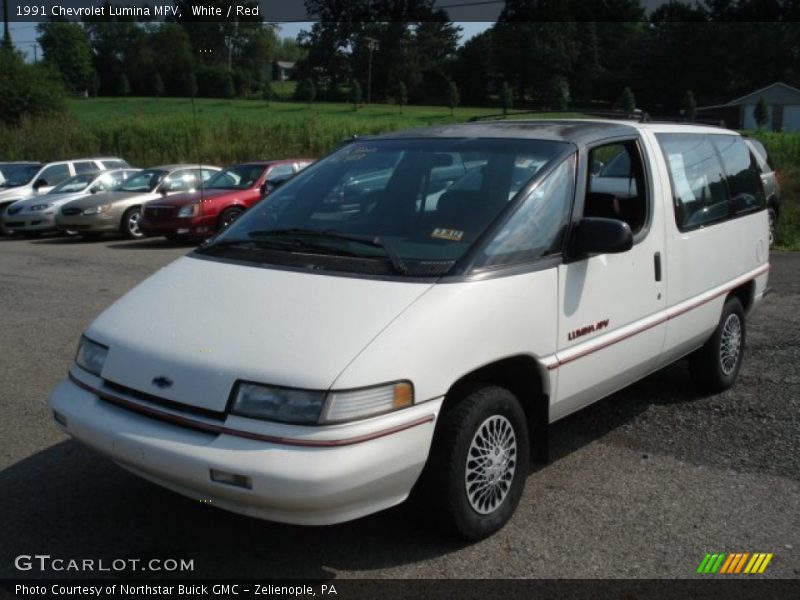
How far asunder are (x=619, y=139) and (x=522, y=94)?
15.7m

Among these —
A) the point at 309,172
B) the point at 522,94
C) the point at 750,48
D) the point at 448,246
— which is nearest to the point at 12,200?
the point at 522,94

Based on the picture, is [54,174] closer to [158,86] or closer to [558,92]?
[558,92]

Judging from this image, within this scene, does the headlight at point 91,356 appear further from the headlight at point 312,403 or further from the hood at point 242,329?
the headlight at point 312,403

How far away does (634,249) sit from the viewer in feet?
14.3

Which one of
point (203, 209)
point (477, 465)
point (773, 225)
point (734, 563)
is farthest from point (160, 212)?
point (734, 563)

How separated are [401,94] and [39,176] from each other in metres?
34.3

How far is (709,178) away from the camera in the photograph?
5.30 meters

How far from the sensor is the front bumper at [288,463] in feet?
9.50

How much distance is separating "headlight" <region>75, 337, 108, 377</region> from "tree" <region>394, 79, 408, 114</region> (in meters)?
48.4

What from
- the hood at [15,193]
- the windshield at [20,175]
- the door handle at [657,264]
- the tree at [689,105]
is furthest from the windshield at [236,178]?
the tree at [689,105]

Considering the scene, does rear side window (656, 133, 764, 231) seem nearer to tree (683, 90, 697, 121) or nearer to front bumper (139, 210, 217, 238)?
front bumper (139, 210, 217, 238)

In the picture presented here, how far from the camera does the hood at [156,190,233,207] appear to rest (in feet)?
49.8

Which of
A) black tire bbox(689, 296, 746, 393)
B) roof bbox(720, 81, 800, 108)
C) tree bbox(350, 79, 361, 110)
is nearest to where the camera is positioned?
black tire bbox(689, 296, 746, 393)

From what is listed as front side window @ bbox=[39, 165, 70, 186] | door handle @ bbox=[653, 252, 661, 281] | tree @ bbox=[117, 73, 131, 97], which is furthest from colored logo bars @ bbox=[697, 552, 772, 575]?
tree @ bbox=[117, 73, 131, 97]
